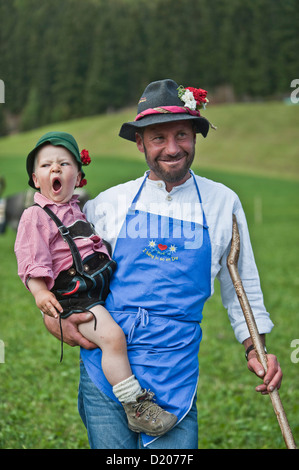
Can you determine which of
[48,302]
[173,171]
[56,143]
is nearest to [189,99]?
[173,171]

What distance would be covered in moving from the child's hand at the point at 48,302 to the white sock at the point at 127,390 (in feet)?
1.34

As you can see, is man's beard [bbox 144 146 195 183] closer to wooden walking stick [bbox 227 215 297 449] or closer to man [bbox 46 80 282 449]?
man [bbox 46 80 282 449]

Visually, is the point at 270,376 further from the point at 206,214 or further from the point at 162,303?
the point at 206,214

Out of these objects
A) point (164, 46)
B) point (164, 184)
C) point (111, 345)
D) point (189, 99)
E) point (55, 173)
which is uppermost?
point (164, 46)

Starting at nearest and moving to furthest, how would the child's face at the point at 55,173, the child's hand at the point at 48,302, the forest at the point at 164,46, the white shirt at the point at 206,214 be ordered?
1. the child's hand at the point at 48,302
2. the child's face at the point at 55,173
3. the white shirt at the point at 206,214
4. the forest at the point at 164,46

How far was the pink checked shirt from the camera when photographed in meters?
2.48

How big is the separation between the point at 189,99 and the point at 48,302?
1149mm

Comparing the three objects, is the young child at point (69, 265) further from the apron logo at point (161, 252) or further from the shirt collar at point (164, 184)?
the shirt collar at point (164, 184)

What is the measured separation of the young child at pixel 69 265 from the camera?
8.18 ft

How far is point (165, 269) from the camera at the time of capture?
2.66 metres

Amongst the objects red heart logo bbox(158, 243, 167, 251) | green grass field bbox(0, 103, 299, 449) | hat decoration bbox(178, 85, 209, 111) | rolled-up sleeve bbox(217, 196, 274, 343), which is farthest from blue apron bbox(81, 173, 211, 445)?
green grass field bbox(0, 103, 299, 449)

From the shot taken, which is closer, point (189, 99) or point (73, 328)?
point (73, 328)

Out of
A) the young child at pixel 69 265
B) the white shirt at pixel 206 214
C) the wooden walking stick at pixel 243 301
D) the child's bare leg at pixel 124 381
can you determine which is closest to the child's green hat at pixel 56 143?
the young child at pixel 69 265

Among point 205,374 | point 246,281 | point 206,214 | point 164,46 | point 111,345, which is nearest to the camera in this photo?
point 111,345
